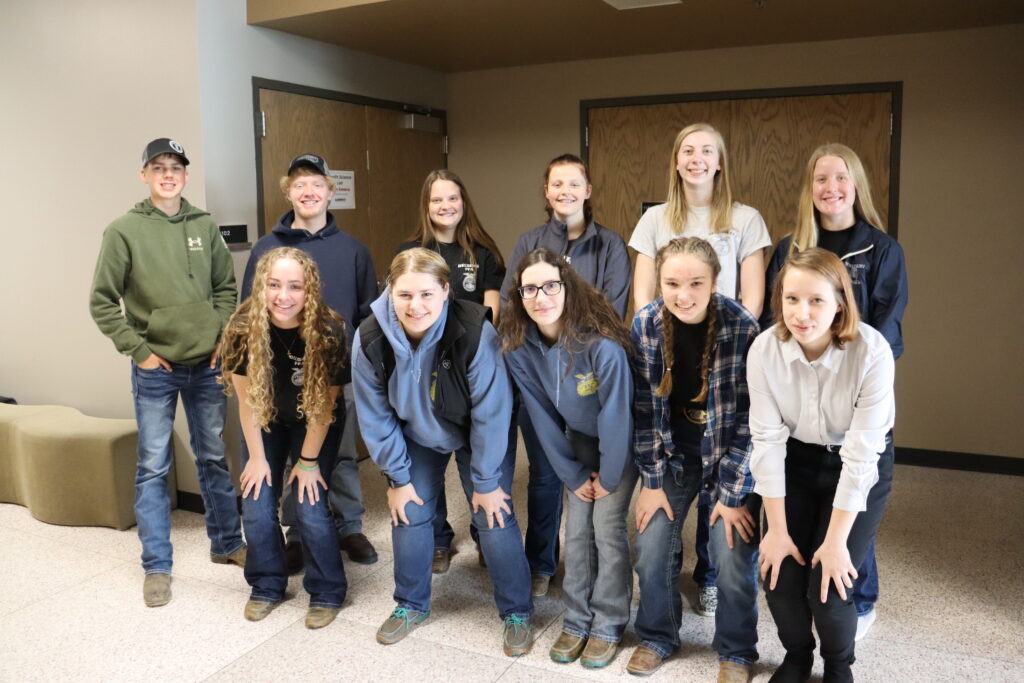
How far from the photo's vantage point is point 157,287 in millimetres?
3143

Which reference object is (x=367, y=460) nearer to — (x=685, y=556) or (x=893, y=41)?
(x=685, y=556)

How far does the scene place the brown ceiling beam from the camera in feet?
11.6

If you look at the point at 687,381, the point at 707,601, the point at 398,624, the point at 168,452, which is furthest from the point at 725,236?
the point at 168,452

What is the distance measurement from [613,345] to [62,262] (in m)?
2.94

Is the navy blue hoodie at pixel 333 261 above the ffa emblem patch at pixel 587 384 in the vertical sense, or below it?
above

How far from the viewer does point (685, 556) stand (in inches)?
130

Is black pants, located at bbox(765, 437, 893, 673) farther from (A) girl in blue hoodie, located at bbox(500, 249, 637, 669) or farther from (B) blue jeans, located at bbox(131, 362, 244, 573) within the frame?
(B) blue jeans, located at bbox(131, 362, 244, 573)

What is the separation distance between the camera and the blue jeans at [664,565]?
8.08 ft

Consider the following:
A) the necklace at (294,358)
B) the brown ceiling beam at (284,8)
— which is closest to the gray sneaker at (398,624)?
the necklace at (294,358)

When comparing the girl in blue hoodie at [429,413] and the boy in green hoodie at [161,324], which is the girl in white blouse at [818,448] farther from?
the boy in green hoodie at [161,324]

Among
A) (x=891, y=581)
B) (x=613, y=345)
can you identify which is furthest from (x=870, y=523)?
(x=891, y=581)

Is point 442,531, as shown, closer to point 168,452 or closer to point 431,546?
point 431,546

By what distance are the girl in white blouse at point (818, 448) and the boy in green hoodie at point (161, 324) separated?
1.96m

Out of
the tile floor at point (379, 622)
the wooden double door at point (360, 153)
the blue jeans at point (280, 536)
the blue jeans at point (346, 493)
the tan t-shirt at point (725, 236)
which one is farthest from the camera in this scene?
the wooden double door at point (360, 153)
